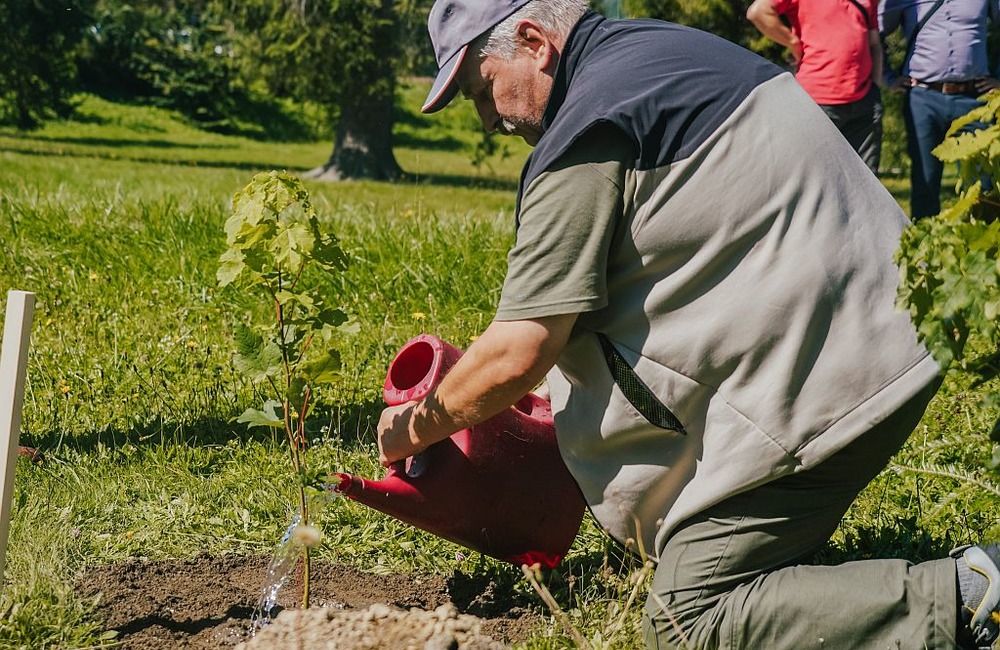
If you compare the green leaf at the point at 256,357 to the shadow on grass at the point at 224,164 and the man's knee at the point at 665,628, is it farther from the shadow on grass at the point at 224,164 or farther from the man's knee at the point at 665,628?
the shadow on grass at the point at 224,164

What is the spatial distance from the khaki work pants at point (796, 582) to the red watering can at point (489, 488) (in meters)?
0.38

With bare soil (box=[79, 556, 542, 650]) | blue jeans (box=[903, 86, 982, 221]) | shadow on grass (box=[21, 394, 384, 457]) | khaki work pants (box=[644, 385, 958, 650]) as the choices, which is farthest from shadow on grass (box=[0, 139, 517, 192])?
khaki work pants (box=[644, 385, 958, 650])

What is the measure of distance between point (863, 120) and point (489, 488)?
4.16 m

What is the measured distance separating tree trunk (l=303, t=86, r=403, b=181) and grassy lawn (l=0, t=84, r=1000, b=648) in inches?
366

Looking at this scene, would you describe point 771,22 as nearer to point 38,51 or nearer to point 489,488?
point 489,488

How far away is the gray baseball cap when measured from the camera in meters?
2.19

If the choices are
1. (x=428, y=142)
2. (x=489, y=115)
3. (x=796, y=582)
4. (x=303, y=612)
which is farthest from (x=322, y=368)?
(x=428, y=142)

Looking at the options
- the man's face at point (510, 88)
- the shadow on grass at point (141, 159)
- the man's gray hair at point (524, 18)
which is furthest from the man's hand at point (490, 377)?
the shadow on grass at point (141, 159)

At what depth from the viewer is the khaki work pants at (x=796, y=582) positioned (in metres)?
2.11

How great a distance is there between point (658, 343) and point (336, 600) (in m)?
1.03

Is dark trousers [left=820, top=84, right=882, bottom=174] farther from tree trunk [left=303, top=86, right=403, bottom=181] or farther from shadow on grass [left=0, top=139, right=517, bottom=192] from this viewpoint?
tree trunk [left=303, top=86, right=403, bottom=181]

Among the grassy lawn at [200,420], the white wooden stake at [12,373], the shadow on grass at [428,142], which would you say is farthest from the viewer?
the shadow on grass at [428,142]

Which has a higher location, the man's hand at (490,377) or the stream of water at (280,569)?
the man's hand at (490,377)

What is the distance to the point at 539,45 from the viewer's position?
2.24 metres
